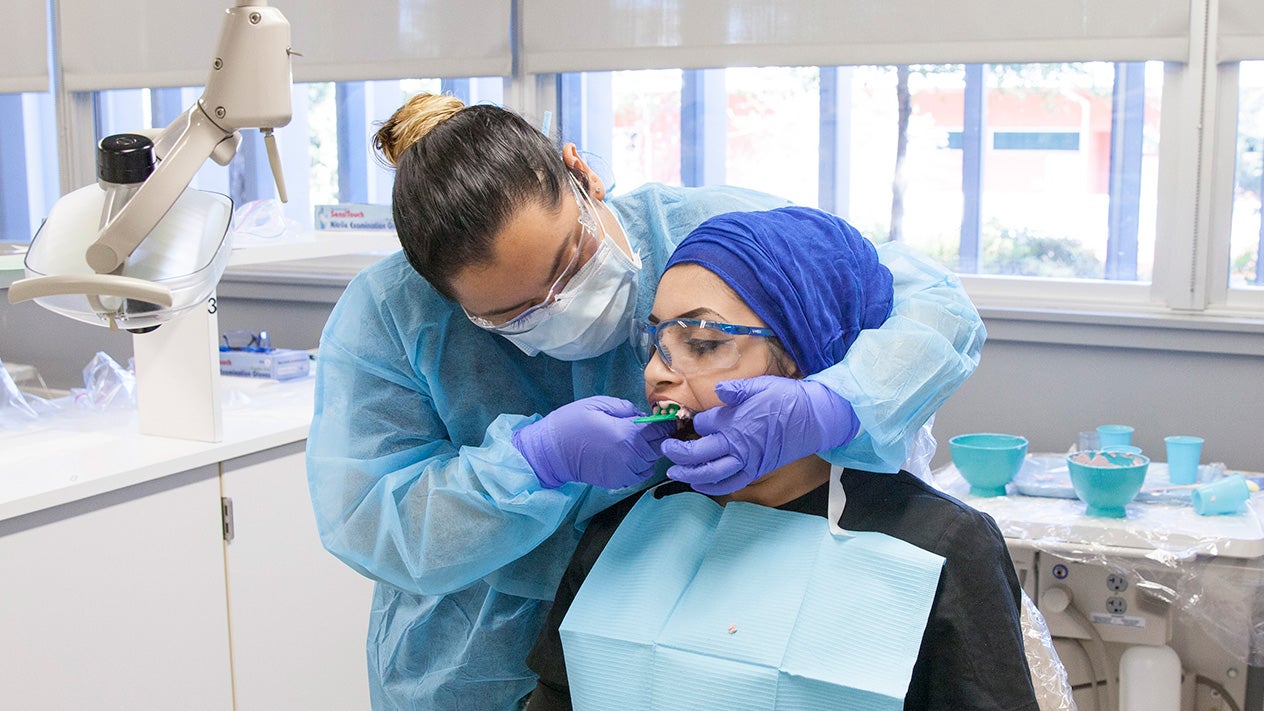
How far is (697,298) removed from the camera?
119cm

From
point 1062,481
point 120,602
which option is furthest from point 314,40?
point 1062,481

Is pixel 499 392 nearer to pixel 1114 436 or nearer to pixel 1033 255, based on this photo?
pixel 1114 436

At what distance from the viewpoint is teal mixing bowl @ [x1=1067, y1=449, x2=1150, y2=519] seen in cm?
207

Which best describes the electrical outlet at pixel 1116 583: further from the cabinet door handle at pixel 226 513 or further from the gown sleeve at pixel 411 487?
the cabinet door handle at pixel 226 513

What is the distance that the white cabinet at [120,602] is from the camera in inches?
69.4

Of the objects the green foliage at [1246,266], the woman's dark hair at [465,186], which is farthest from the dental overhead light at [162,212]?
the green foliage at [1246,266]

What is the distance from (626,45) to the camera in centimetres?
298

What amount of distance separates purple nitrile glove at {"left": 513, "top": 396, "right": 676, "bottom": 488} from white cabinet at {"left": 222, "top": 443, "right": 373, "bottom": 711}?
3.80 ft

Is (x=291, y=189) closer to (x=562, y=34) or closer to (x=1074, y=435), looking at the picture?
(x=562, y=34)

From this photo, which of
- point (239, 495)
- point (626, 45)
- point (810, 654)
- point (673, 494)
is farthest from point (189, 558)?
point (626, 45)

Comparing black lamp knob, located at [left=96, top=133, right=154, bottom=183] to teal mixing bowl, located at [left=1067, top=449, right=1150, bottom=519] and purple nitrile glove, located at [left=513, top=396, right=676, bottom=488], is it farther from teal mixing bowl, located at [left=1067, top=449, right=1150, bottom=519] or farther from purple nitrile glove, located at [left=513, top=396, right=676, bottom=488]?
teal mixing bowl, located at [left=1067, top=449, right=1150, bottom=519]

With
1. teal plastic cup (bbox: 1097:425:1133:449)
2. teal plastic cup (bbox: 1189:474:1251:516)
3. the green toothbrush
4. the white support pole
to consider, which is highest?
the green toothbrush

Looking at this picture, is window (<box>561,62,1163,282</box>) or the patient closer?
the patient

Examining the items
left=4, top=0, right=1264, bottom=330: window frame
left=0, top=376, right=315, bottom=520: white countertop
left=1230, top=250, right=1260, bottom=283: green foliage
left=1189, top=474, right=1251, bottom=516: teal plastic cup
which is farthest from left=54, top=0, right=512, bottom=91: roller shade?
left=1189, top=474, right=1251, bottom=516: teal plastic cup
